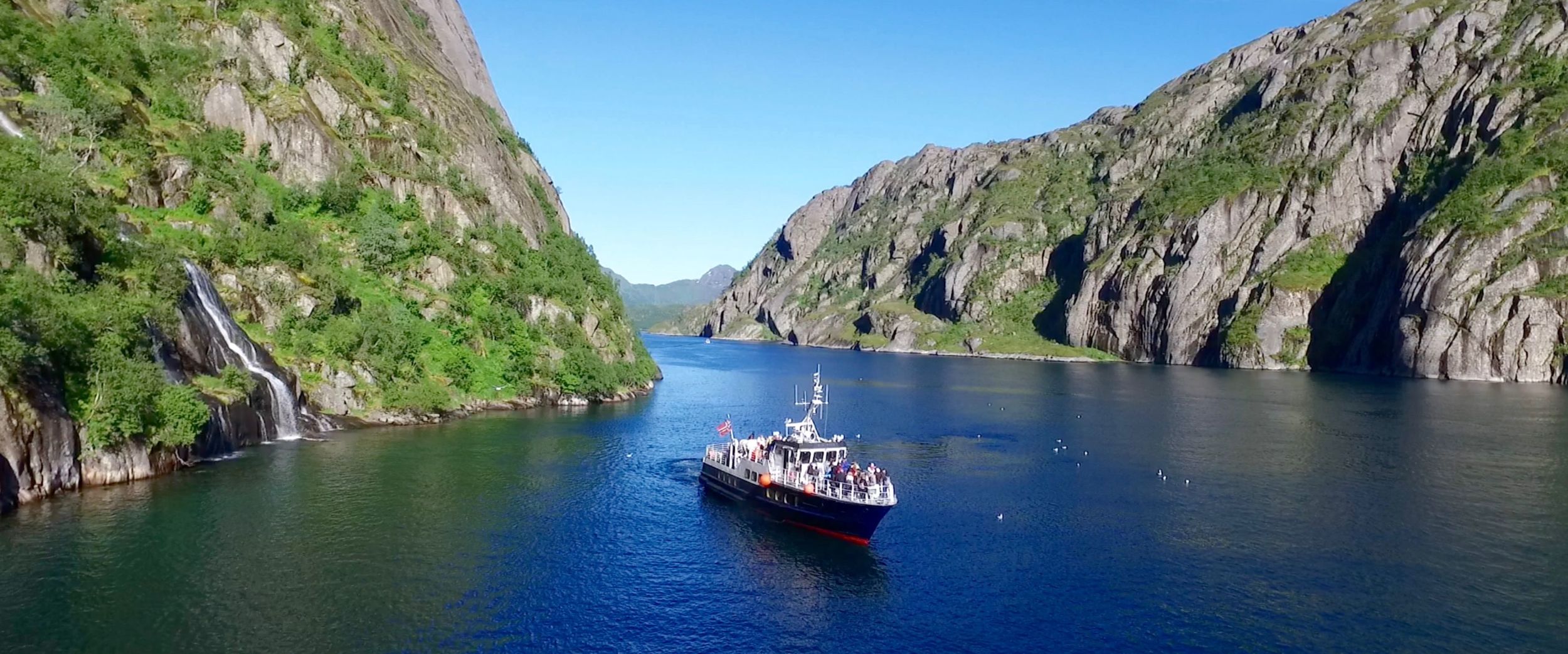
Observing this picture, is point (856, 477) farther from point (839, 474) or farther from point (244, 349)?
point (244, 349)

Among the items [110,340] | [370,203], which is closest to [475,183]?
[370,203]

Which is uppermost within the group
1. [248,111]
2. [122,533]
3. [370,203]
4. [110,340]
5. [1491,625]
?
[248,111]

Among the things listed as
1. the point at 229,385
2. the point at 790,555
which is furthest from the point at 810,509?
the point at 229,385

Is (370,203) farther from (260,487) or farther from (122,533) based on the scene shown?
(122,533)

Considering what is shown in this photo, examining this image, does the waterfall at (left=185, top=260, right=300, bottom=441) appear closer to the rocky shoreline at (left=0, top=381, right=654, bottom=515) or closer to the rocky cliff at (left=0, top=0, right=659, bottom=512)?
the rocky cliff at (left=0, top=0, right=659, bottom=512)

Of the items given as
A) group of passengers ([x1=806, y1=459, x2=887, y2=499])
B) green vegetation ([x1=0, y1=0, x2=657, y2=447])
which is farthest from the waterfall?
group of passengers ([x1=806, y1=459, x2=887, y2=499])

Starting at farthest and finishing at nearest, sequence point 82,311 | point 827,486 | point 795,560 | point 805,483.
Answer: point 805,483 < point 827,486 < point 82,311 < point 795,560

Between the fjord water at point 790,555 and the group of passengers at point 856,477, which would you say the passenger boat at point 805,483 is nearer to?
the group of passengers at point 856,477
